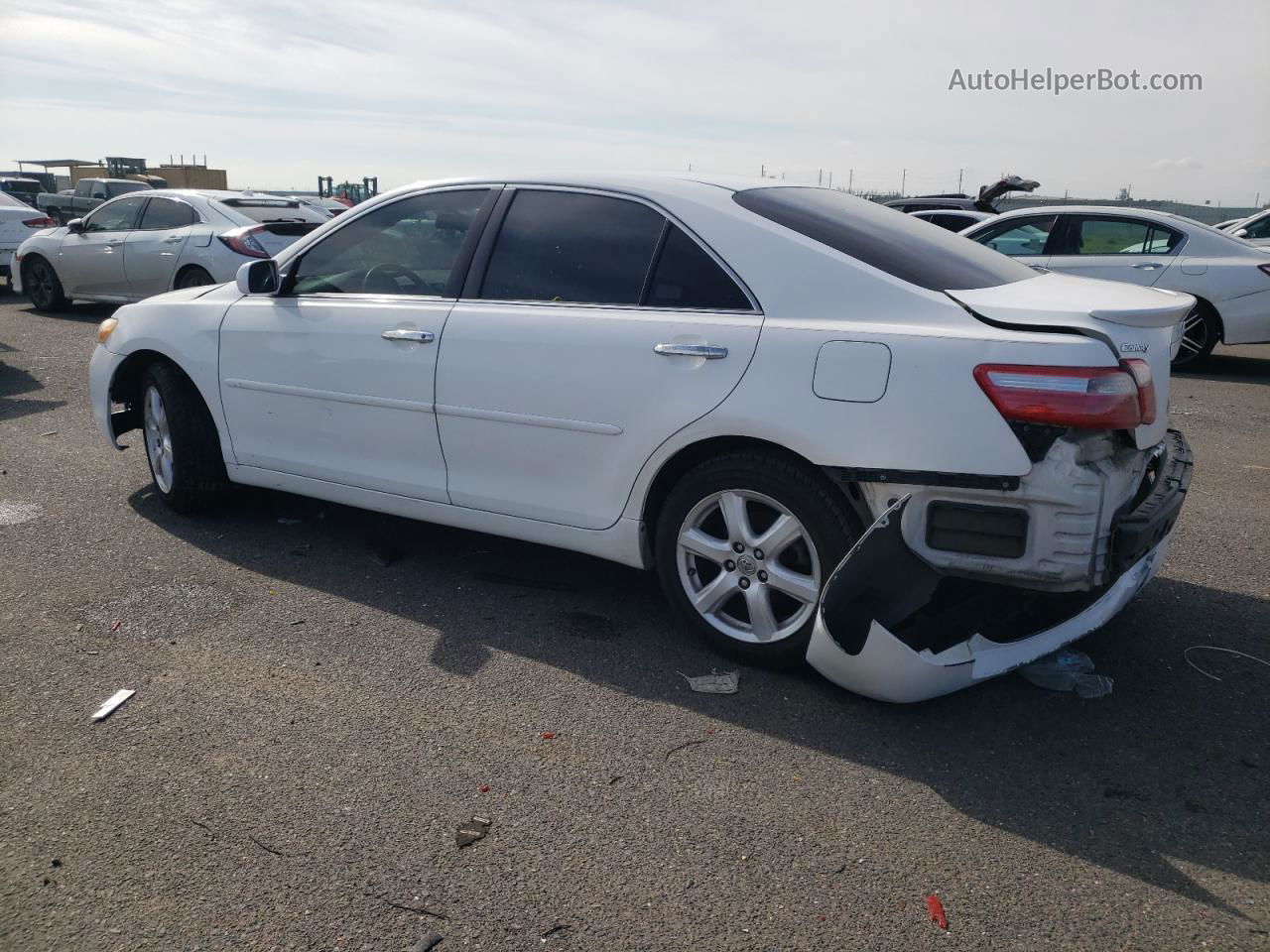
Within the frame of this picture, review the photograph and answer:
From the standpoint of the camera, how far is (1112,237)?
1034 centimetres

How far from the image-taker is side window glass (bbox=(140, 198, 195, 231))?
38.1 ft

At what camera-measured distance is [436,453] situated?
4.29 metres

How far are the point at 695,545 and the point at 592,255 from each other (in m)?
1.18

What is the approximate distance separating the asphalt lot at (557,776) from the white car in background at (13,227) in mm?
12235

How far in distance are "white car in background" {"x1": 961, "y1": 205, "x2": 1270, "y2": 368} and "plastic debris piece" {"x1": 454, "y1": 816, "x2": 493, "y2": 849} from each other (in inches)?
340

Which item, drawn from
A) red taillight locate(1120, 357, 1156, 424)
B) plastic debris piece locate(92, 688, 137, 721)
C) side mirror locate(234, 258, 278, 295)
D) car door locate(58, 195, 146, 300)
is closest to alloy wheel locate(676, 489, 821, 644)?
red taillight locate(1120, 357, 1156, 424)

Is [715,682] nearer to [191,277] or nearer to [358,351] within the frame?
[358,351]

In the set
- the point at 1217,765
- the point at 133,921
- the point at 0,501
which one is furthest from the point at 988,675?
the point at 0,501

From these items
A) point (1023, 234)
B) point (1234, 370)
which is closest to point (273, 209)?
point (1023, 234)

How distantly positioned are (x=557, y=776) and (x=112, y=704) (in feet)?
5.02

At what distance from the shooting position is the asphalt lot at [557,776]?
2.48m

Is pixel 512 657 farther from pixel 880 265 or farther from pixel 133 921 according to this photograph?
pixel 880 265

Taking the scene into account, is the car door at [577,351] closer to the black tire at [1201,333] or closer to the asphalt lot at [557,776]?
the asphalt lot at [557,776]

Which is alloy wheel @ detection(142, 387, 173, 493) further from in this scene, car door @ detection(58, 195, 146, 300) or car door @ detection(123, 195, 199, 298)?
car door @ detection(58, 195, 146, 300)
